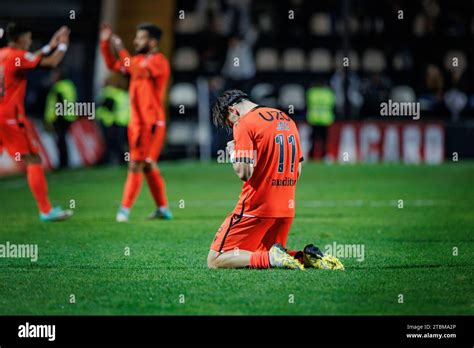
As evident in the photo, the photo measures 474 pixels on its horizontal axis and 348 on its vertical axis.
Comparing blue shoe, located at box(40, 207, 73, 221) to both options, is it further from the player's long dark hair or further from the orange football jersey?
the player's long dark hair

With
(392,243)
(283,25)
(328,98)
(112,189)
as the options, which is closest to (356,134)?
(328,98)

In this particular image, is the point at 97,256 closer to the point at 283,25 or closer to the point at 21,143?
the point at 21,143

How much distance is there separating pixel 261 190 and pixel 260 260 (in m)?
0.63

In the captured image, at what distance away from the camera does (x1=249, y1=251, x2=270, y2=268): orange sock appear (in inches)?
379

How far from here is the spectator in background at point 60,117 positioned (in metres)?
24.3

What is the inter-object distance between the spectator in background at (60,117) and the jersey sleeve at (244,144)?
50.3ft

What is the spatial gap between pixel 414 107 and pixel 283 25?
21.5 ft

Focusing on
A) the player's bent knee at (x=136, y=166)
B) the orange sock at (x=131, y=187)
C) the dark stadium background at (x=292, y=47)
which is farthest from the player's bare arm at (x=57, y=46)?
the dark stadium background at (x=292, y=47)

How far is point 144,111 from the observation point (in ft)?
46.3

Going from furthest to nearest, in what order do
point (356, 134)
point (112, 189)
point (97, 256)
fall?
point (356, 134), point (112, 189), point (97, 256)

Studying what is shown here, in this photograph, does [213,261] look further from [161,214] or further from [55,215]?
[55,215]

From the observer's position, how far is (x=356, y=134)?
28.1 metres

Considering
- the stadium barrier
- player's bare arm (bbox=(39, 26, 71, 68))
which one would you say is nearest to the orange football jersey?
player's bare arm (bbox=(39, 26, 71, 68))
